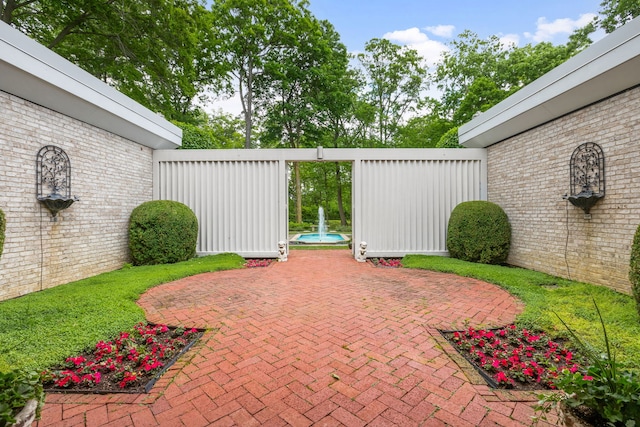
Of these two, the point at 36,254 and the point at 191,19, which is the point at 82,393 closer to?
the point at 36,254

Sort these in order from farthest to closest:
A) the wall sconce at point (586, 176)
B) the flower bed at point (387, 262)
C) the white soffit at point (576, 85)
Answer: the flower bed at point (387, 262), the wall sconce at point (586, 176), the white soffit at point (576, 85)

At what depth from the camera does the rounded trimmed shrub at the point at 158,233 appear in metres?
5.97

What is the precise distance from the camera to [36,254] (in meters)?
4.29

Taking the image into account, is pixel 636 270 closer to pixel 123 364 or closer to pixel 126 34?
pixel 123 364

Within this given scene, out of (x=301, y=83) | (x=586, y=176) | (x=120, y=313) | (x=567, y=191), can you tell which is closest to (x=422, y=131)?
(x=301, y=83)

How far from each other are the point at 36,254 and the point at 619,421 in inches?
254

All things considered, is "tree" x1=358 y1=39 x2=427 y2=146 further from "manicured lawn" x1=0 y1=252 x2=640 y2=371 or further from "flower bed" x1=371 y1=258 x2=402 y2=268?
"manicured lawn" x1=0 y1=252 x2=640 y2=371

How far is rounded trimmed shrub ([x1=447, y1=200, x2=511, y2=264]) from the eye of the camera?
19.5 feet

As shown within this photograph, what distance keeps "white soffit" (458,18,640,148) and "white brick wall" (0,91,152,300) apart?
26.6 ft

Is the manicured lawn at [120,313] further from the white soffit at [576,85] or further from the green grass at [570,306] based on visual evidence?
the white soffit at [576,85]

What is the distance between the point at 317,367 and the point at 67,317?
114 inches

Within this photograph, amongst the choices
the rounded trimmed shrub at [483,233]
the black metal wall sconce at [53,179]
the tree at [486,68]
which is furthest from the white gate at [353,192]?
the tree at [486,68]

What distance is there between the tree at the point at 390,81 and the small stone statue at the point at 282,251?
12654 mm

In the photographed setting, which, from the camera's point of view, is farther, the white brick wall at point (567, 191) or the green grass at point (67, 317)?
the white brick wall at point (567, 191)
